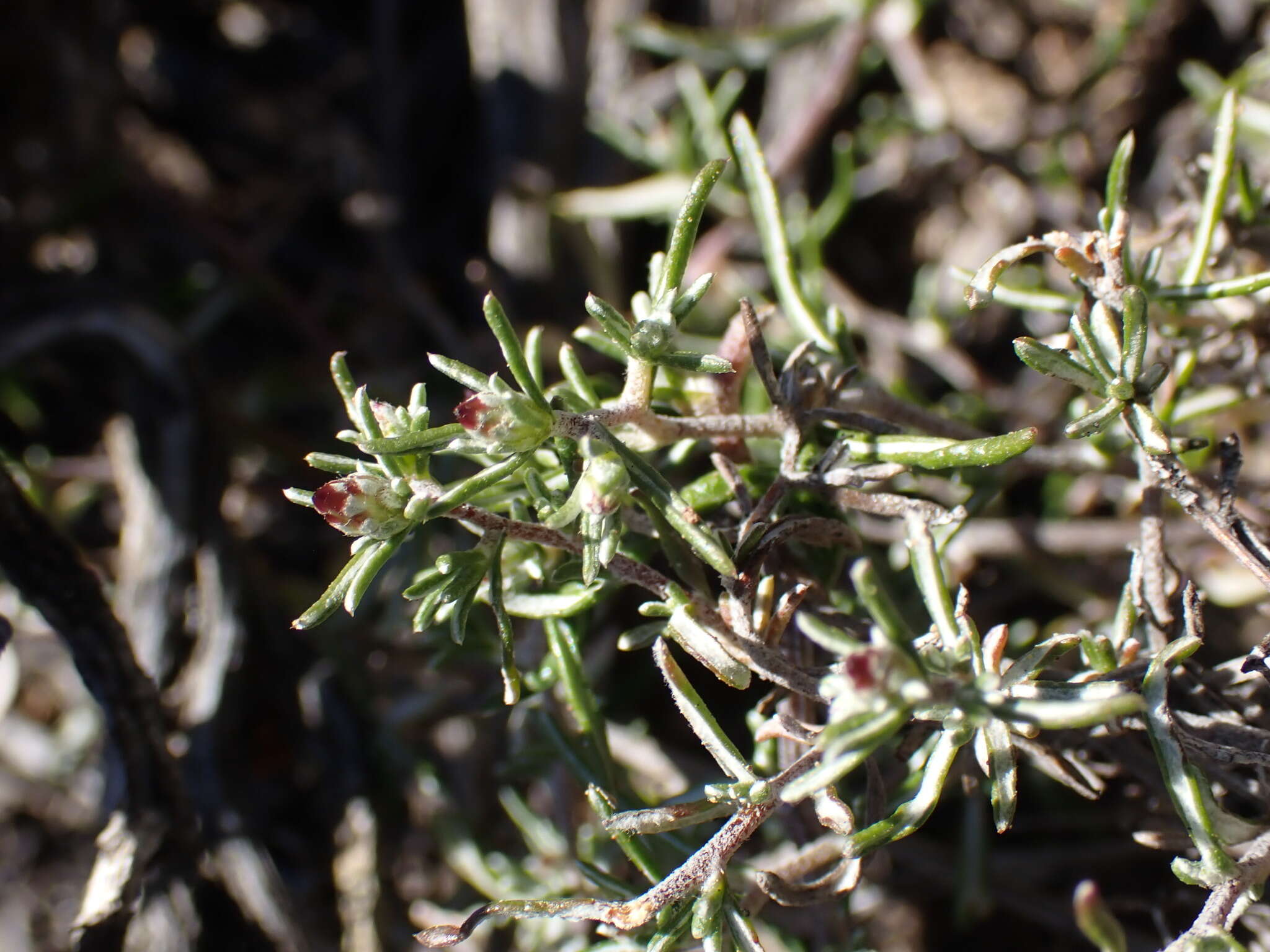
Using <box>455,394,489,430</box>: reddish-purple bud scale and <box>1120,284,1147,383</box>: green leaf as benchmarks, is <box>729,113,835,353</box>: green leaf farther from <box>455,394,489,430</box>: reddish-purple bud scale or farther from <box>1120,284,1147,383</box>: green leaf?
<box>455,394,489,430</box>: reddish-purple bud scale

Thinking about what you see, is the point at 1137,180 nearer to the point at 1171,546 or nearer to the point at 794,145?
the point at 794,145

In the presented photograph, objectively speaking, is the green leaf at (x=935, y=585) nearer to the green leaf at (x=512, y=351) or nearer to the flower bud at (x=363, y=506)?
the green leaf at (x=512, y=351)

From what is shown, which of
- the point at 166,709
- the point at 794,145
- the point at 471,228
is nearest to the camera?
the point at 166,709

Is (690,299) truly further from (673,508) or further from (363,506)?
(363,506)

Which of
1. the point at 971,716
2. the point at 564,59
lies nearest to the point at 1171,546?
the point at 971,716

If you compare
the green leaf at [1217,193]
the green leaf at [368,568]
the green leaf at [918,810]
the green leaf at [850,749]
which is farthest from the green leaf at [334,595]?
the green leaf at [1217,193]

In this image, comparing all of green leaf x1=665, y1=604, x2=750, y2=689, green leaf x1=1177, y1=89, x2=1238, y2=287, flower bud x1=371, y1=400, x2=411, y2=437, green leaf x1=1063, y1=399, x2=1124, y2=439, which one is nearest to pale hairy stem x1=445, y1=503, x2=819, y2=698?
green leaf x1=665, y1=604, x2=750, y2=689

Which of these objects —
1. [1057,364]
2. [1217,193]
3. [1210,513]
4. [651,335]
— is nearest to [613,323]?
[651,335]
